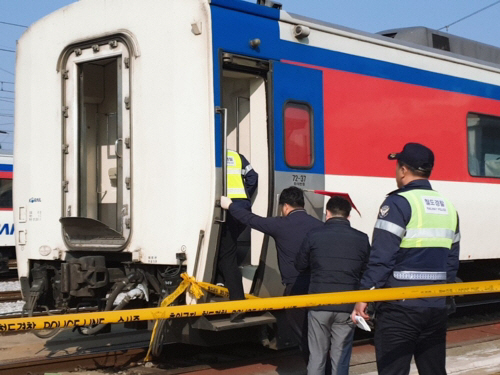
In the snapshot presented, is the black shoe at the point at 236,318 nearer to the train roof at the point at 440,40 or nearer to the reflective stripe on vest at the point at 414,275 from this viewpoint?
the reflective stripe on vest at the point at 414,275

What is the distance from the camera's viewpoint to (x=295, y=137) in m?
6.92

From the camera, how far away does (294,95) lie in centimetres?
688

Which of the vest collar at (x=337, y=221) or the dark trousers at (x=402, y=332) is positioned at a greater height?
the vest collar at (x=337, y=221)

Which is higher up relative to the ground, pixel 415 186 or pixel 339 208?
pixel 415 186

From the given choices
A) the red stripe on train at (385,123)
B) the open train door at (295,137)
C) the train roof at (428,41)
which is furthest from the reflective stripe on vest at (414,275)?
the train roof at (428,41)

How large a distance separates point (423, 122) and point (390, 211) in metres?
4.19

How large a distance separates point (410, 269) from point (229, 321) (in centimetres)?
226

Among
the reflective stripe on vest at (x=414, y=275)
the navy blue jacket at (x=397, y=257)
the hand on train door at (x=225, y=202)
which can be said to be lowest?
the reflective stripe on vest at (x=414, y=275)

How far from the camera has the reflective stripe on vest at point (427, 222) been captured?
4312 millimetres

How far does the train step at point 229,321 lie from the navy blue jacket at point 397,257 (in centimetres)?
203

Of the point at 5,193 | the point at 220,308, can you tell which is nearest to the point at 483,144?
the point at 220,308

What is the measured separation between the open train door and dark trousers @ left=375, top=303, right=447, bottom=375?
240 centimetres

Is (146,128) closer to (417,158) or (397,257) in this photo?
(417,158)

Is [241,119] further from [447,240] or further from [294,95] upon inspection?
[447,240]
